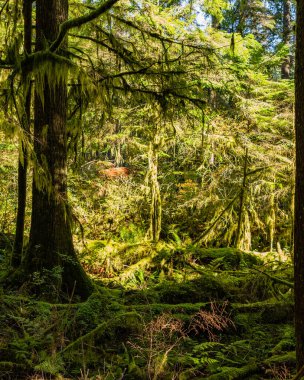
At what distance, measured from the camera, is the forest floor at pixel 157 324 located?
363 cm

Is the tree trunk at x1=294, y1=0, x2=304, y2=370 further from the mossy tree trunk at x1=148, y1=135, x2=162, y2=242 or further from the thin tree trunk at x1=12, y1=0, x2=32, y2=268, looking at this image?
the mossy tree trunk at x1=148, y1=135, x2=162, y2=242

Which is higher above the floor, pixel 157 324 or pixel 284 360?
pixel 157 324

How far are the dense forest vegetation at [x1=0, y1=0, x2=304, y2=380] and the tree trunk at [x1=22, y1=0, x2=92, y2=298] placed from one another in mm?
21

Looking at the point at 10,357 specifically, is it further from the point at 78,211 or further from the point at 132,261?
the point at 78,211

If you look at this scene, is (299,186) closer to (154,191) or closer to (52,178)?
(52,178)

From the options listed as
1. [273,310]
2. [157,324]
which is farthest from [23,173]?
[273,310]

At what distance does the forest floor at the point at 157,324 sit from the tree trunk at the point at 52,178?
0.44m

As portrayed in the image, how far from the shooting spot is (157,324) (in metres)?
3.64

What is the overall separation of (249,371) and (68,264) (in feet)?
10.3

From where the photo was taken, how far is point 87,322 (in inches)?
184

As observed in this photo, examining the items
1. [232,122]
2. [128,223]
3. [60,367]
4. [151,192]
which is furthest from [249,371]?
[232,122]

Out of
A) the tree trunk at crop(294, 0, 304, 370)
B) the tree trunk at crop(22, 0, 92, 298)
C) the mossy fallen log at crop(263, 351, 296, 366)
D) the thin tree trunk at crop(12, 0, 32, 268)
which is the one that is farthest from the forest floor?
the thin tree trunk at crop(12, 0, 32, 268)

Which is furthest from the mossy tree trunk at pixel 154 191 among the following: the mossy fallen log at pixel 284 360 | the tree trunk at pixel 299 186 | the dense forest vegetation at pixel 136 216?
the tree trunk at pixel 299 186

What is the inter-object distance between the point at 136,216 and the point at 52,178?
16.5 ft
